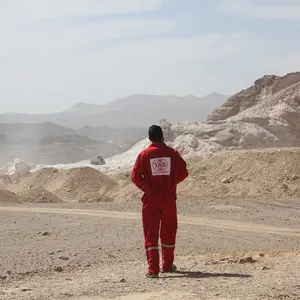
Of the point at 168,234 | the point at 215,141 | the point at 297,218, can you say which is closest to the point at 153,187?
the point at 168,234

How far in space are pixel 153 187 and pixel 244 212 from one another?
10.8 meters

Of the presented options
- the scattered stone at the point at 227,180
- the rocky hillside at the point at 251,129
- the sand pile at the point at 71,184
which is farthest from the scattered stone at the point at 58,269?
the rocky hillside at the point at 251,129

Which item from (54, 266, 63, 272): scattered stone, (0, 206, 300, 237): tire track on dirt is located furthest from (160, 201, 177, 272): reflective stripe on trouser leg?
(0, 206, 300, 237): tire track on dirt

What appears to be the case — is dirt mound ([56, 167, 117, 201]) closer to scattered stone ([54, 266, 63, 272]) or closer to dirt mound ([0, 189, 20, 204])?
dirt mound ([0, 189, 20, 204])

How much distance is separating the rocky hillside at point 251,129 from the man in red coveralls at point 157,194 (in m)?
28.8

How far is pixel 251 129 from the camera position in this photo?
40094 mm

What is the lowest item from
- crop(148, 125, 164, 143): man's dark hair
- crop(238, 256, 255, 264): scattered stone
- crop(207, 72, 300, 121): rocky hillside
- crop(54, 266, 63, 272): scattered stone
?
crop(54, 266, 63, 272): scattered stone

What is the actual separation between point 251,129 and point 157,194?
3252 centimetres

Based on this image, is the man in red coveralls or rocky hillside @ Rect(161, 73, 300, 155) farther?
rocky hillside @ Rect(161, 73, 300, 155)

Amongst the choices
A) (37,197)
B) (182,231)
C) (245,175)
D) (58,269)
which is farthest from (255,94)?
(58,269)

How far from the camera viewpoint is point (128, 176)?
1251 inches

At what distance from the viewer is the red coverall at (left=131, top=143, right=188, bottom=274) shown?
26.7 ft

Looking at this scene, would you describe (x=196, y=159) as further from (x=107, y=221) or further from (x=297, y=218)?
(x=107, y=221)

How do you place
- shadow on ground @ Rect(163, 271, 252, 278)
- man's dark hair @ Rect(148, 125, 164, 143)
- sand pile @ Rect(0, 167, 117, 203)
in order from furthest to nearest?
sand pile @ Rect(0, 167, 117, 203) < man's dark hair @ Rect(148, 125, 164, 143) < shadow on ground @ Rect(163, 271, 252, 278)
